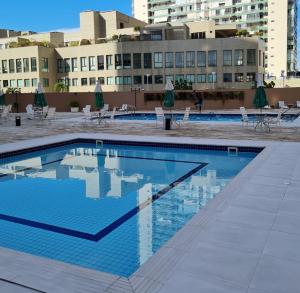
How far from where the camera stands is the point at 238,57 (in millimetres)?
53125

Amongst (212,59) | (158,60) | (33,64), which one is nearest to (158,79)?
(158,60)

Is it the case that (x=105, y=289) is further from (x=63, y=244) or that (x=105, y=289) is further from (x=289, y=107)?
(x=289, y=107)

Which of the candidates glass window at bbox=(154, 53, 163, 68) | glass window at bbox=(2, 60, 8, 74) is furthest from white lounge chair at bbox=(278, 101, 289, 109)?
glass window at bbox=(2, 60, 8, 74)

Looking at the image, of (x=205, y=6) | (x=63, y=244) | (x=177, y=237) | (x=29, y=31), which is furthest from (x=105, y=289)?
(x=205, y=6)

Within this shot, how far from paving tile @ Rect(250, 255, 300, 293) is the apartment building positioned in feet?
153

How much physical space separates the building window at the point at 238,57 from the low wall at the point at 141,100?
77.5 feet

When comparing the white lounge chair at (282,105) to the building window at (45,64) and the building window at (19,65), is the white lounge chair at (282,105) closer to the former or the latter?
the building window at (45,64)

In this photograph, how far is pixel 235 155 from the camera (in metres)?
11.9

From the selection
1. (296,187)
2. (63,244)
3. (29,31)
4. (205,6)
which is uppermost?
(205,6)

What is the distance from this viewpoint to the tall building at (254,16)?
92500mm

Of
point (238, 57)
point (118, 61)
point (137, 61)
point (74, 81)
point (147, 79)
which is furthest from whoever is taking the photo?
point (74, 81)

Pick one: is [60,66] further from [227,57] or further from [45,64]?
[227,57]

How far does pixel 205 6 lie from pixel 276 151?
96078mm

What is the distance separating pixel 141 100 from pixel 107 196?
2431 centimetres
